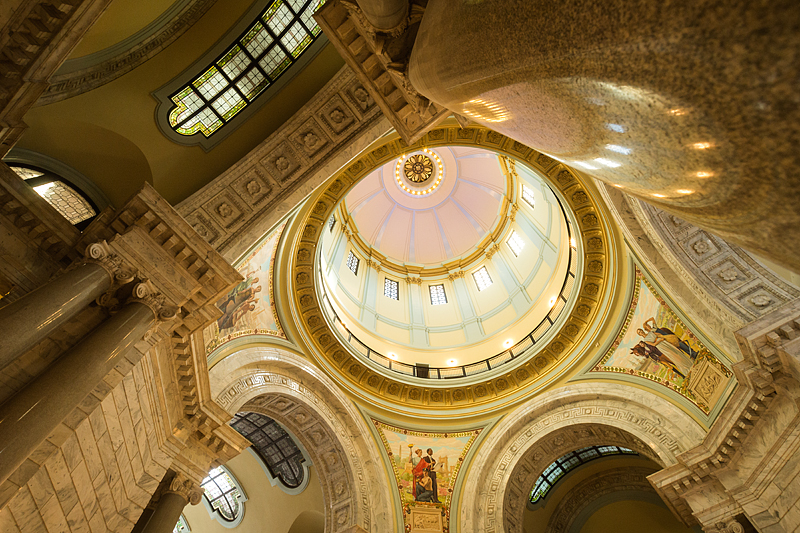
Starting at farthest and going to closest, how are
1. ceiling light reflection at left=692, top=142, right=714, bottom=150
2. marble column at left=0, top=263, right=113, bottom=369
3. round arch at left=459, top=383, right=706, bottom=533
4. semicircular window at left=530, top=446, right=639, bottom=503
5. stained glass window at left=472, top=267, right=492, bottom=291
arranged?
stained glass window at left=472, top=267, right=492, bottom=291 < semicircular window at left=530, top=446, right=639, bottom=503 < round arch at left=459, top=383, right=706, bottom=533 < marble column at left=0, top=263, right=113, bottom=369 < ceiling light reflection at left=692, top=142, right=714, bottom=150

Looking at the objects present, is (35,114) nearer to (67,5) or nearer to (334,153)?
(67,5)

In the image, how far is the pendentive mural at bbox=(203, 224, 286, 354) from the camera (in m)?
9.66

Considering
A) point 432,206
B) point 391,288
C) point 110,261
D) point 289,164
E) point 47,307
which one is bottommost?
point 47,307

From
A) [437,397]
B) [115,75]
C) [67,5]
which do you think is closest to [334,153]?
[115,75]

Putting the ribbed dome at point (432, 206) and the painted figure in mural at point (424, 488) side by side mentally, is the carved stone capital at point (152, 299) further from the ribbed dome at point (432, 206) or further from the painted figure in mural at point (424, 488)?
the ribbed dome at point (432, 206)

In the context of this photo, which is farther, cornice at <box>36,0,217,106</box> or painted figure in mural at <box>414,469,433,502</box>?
painted figure in mural at <box>414,469,433,502</box>

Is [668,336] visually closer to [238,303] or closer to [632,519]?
[632,519]

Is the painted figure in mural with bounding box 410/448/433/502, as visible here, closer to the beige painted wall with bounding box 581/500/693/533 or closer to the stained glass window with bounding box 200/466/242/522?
the beige painted wall with bounding box 581/500/693/533

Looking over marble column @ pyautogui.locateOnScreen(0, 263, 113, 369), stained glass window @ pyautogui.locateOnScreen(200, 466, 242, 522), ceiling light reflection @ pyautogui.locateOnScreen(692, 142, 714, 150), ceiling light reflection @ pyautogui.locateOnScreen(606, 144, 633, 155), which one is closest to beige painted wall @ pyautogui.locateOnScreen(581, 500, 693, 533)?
stained glass window @ pyautogui.locateOnScreen(200, 466, 242, 522)

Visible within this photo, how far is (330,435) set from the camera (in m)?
12.3

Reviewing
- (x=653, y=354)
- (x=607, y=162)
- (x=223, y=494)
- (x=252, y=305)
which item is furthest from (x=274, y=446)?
(x=607, y=162)

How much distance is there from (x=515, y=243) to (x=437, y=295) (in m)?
4.02

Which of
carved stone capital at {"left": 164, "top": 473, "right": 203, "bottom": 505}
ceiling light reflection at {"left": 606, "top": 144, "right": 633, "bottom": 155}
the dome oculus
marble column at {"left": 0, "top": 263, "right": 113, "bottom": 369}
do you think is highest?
the dome oculus

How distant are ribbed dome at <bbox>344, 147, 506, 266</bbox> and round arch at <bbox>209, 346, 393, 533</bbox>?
28.3ft
